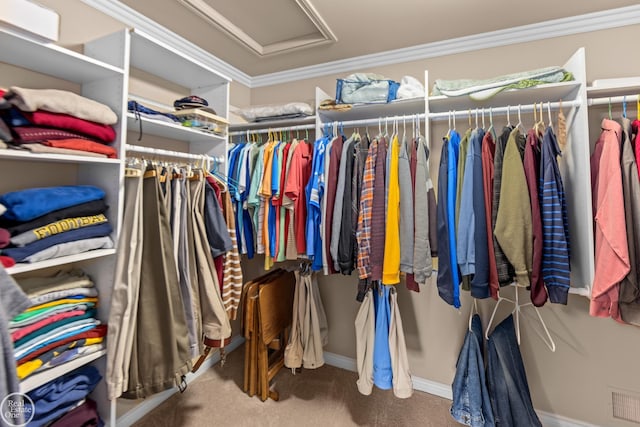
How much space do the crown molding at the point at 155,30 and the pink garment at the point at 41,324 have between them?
5.18 ft

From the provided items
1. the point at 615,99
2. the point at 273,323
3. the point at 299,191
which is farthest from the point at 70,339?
the point at 615,99

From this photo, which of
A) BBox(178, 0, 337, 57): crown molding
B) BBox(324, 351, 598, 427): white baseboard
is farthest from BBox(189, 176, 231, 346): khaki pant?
BBox(324, 351, 598, 427): white baseboard

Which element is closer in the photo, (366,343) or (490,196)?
(490,196)

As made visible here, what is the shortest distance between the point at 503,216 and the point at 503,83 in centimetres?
78

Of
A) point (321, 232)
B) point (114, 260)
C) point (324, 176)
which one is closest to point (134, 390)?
point (114, 260)

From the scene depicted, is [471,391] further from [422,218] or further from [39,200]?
[39,200]

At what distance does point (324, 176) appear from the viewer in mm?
1818

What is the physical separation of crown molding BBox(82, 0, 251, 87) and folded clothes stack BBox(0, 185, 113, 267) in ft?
3.51

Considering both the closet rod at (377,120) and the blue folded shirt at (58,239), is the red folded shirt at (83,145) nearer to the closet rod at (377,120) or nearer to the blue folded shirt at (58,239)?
the blue folded shirt at (58,239)

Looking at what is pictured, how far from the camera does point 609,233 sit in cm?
128

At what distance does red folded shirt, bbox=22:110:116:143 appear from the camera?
1.07 m

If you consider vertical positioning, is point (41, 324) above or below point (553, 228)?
below

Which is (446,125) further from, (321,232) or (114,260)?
(114,260)
